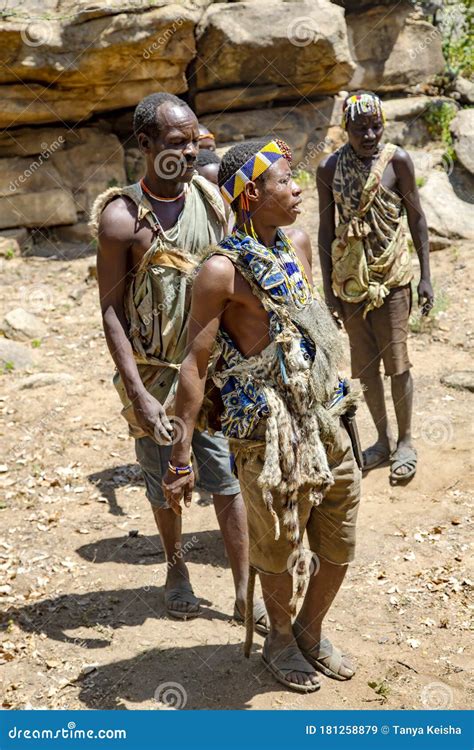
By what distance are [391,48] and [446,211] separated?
3087 mm

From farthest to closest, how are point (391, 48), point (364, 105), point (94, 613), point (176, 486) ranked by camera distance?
point (391, 48) < point (364, 105) < point (94, 613) < point (176, 486)

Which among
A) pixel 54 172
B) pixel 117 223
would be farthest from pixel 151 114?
pixel 54 172

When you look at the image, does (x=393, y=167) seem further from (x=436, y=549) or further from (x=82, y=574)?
(x=82, y=574)

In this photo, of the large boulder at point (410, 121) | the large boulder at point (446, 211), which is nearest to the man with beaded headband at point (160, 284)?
the large boulder at point (446, 211)

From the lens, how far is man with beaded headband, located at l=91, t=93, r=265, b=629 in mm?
3627

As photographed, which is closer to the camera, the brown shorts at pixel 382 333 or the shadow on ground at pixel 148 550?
the shadow on ground at pixel 148 550

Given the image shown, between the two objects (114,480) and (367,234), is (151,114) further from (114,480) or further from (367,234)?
(114,480)

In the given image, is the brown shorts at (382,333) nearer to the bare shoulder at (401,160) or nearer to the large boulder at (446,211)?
the bare shoulder at (401,160)

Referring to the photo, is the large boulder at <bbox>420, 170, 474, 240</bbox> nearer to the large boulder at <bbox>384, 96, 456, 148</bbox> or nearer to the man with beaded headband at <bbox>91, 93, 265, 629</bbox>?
the large boulder at <bbox>384, 96, 456, 148</bbox>

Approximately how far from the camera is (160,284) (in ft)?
12.3

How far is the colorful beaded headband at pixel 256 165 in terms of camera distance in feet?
10.0

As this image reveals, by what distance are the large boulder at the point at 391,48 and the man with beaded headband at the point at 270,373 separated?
8196 mm

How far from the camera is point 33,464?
585 cm

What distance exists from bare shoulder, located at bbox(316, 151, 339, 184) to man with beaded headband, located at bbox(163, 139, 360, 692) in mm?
2036
